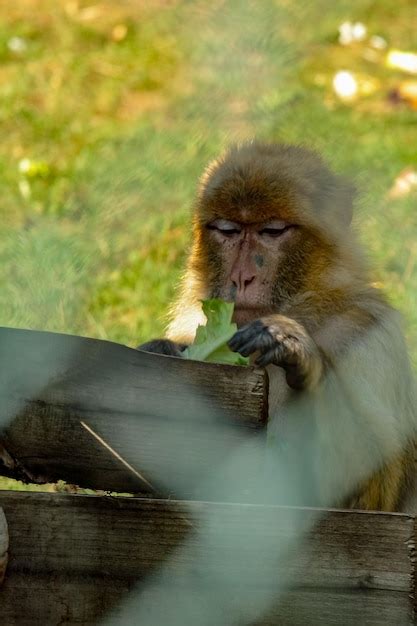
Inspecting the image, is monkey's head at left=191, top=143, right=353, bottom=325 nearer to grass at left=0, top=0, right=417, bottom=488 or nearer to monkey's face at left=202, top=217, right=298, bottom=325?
monkey's face at left=202, top=217, right=298, bottom=325

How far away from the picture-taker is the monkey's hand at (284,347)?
10.5 ft

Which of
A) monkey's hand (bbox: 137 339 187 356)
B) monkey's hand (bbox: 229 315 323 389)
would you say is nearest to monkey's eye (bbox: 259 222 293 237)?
monkey's hand (bbox: 137 339 187 356)

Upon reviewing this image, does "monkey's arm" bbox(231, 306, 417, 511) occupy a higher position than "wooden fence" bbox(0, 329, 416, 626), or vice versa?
"wooden fence" bbox(0, 329, 416, 626)

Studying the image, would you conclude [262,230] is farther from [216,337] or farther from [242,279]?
[216,337]

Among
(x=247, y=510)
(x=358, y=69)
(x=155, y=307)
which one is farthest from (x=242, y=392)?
(x=358, y=69)

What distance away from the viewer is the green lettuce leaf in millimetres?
3309

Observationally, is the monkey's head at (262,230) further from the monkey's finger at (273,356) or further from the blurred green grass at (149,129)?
the monkey's finger at (273,356)

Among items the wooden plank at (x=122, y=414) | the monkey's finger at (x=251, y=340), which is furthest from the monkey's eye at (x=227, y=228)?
the wooden plank at (x=122, y=414)

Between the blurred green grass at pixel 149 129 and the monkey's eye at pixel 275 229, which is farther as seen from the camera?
the blurred green grass at pixel 149 129

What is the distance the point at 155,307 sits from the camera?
19.6ft

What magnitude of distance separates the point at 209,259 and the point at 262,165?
359 mm

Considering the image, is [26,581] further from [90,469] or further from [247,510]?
[247,510]

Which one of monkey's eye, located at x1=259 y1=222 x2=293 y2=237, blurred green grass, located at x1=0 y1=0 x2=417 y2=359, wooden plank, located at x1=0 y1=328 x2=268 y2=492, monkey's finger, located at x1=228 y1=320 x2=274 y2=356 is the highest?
wooden plank, located at x1=0 y1=328 x2=268 y2=492

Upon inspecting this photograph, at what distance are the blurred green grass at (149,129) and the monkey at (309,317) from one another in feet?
1.38
